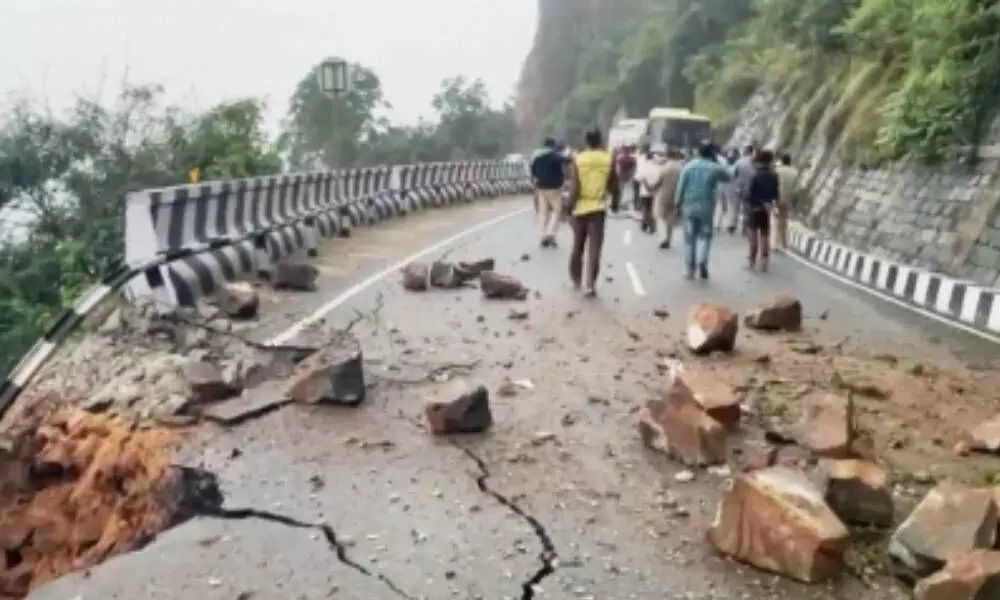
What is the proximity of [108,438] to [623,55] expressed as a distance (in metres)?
64.2

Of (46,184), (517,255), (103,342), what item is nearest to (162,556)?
(103,342)

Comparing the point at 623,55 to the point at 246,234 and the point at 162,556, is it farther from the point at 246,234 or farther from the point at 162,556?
the point at 162,556

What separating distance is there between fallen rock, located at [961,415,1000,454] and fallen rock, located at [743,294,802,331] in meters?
3.79

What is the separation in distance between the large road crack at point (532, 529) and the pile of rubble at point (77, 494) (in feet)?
4.70

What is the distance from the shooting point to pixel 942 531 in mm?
4340

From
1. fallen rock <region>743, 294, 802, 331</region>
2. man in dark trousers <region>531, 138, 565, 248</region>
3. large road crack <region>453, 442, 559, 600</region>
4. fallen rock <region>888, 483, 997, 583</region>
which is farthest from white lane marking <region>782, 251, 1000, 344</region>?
fallen rock <region>888, 483, 997, 583</region>

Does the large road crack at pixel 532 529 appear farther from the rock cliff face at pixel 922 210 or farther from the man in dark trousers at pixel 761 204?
the man in dark trousers at pixel 761 204

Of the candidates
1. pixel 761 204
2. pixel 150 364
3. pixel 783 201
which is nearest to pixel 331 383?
pixel 150 364

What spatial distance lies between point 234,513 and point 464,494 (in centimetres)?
103

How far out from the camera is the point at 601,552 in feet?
15.3

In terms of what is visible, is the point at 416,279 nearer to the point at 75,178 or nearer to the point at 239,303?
the point at 239,303

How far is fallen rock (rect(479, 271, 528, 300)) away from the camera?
1173 centimetres

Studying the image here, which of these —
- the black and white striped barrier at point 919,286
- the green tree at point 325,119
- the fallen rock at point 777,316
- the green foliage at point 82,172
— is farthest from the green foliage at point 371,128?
the fallen rock at point 777,316

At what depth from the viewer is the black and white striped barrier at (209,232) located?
26.9 feet
